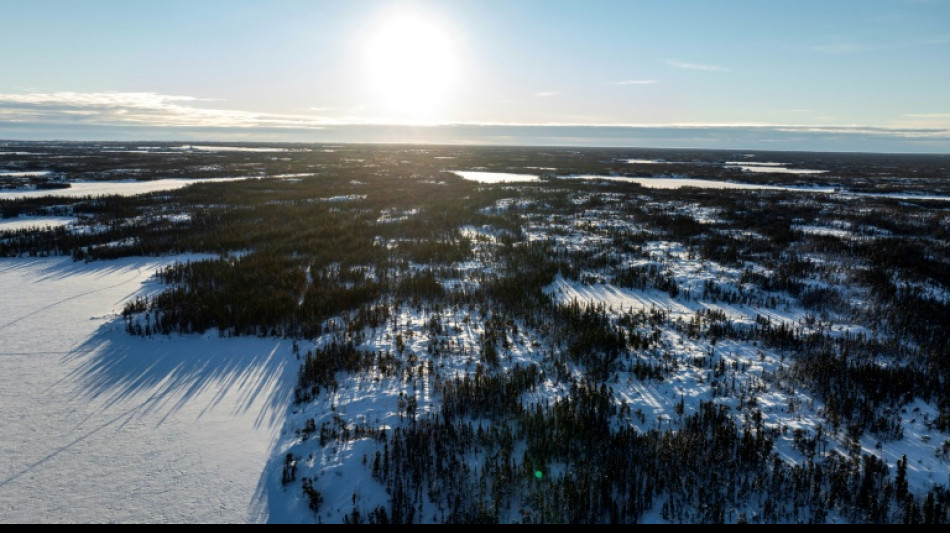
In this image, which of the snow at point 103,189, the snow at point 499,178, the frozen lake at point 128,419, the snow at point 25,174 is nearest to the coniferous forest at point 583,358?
the frozen lake at point 128,419

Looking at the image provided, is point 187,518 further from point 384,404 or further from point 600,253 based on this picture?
point 600,253

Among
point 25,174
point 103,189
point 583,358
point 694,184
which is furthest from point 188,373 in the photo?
point 25,174

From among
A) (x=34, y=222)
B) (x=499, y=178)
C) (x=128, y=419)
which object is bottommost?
(x=128, y=419)

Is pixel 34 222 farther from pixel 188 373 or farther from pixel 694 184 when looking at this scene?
pixel 694 184

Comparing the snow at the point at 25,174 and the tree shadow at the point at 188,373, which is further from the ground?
the snow at the point at 25,174

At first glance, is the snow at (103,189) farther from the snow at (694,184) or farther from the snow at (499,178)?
the snow at (694,184)

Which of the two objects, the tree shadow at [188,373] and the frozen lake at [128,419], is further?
the tree shadow at [188,373]
